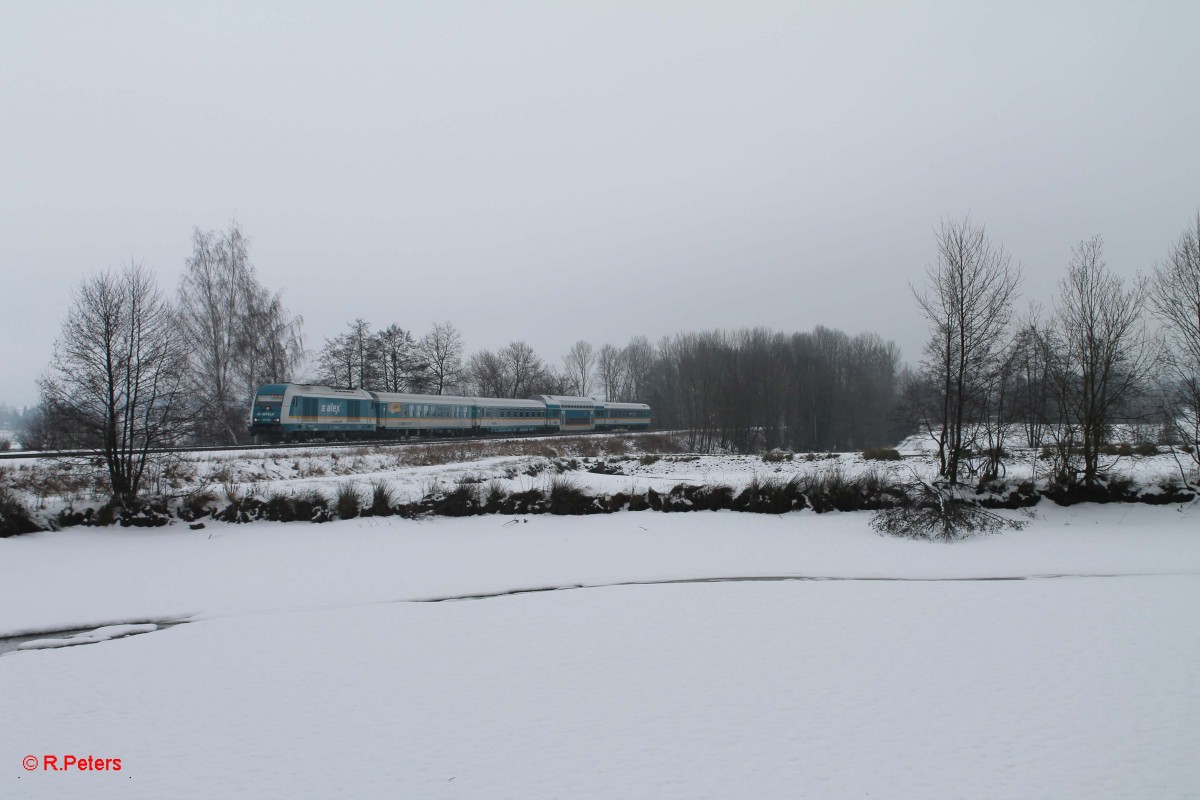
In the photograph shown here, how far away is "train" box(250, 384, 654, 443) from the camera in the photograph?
27.6 metres

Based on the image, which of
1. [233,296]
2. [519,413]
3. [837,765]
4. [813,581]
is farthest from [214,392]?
[837,765]

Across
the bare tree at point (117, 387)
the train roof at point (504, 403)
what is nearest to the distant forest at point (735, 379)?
the bare tree at point (117, 387)

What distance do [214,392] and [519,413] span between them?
60.1 feet

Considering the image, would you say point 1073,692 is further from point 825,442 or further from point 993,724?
point 825,442

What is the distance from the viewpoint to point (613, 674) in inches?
238

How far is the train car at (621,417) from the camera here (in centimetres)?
5025

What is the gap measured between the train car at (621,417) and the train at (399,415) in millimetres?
88

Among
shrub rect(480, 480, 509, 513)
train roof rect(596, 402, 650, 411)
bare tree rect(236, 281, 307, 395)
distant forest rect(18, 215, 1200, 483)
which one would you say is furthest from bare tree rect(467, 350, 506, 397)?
shrub rect(480, 480, 509, 513)

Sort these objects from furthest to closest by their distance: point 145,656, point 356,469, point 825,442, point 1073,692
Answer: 1. point 825,442
2. point 356,469
3. point 145,656
4. point 1073,692

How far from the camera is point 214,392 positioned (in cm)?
3083

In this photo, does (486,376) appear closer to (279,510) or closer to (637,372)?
(637,372)

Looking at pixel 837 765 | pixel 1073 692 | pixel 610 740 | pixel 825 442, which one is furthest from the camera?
pixel 825 442

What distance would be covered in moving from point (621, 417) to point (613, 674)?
46383mm

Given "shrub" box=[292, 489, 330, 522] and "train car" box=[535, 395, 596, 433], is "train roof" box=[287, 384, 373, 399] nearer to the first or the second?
"shrub" box=[292, 489, 330, 522]
